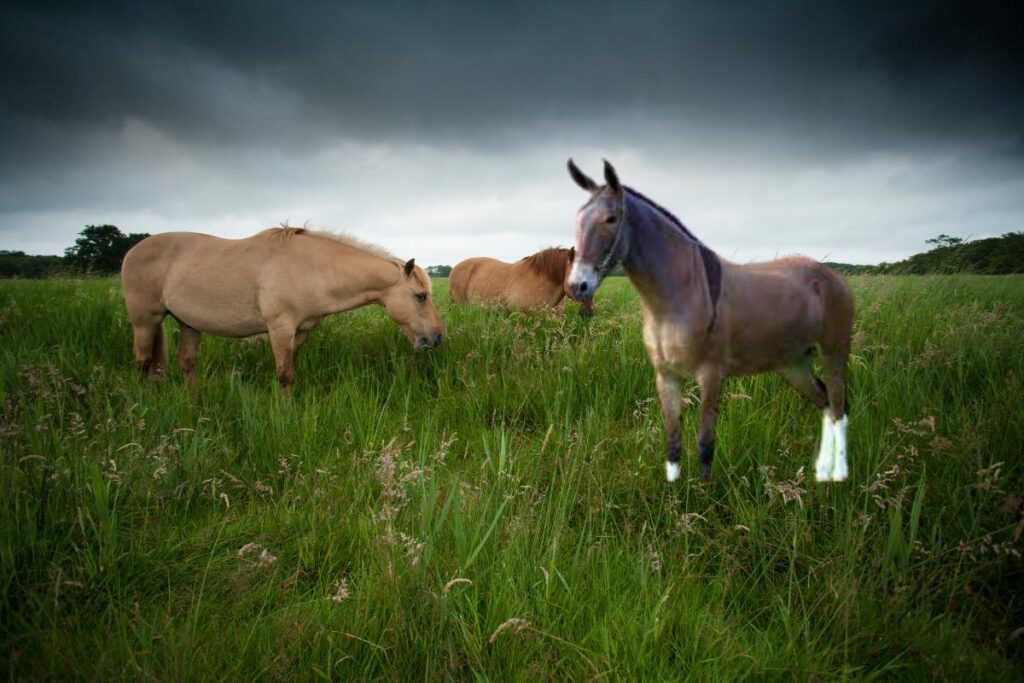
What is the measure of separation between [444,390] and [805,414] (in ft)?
9.44

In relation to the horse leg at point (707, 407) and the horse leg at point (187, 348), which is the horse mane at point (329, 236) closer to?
the horse leg at point (187, 348)

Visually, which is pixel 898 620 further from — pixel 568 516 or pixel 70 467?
pixel 70 467

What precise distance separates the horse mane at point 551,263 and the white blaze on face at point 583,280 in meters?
6.72

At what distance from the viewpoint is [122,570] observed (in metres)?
2.18

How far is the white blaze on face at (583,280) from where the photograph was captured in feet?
2.96

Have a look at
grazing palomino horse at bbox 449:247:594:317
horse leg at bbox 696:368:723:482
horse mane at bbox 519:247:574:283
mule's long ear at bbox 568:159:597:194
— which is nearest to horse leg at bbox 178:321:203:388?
grazing palomino horse at bbox 449:247:594:317

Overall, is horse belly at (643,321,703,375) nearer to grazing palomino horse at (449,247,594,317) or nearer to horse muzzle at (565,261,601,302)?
horse muzzle at (565,261,601,302)

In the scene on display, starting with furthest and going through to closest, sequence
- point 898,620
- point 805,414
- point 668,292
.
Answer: point 805,414
point 898,620
point 668,292

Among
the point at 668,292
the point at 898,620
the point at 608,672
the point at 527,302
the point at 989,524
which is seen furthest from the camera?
the point at 527,302

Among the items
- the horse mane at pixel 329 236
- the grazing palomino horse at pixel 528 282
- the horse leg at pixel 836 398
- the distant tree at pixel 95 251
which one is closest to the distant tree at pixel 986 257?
the horse leg at pixel 836 398

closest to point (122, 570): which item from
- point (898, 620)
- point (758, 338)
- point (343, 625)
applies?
point (343, 625)

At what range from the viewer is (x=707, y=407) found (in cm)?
110

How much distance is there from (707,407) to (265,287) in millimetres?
5104

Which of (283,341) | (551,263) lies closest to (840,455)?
(283,341)
